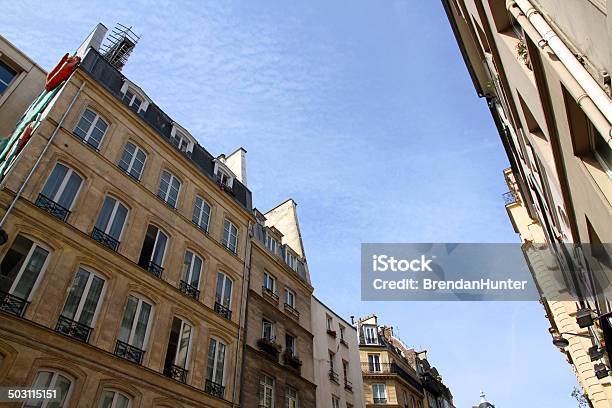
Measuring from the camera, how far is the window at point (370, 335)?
40.1m

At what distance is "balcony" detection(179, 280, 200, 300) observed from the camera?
17.0m

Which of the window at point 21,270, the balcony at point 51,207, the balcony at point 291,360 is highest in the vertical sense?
the balcony at point 51,207

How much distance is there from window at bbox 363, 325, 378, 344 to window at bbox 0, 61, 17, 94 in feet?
111

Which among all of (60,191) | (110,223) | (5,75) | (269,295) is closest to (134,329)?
(110,223)

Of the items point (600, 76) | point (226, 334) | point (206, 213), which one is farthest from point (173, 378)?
point (600, 76)

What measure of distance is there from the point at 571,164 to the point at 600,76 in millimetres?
2186

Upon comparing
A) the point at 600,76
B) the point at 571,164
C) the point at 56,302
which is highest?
the point at 56,302

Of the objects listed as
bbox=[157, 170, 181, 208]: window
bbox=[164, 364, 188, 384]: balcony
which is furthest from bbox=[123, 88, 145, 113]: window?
bbox=[164, 364, 188, 384]: balcony

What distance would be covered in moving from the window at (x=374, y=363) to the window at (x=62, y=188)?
30962mm

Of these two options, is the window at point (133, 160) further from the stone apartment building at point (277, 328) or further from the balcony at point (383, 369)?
the balcony at point (383, 369)

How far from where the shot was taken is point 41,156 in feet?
44.8

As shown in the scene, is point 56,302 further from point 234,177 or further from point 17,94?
point 234,177

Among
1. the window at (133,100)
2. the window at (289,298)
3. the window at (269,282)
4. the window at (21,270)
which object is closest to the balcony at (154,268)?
the window at (21,270)

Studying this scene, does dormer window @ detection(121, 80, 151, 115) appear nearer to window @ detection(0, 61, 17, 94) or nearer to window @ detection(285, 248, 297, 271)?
window @ detection(0, 61, 17, 94)
